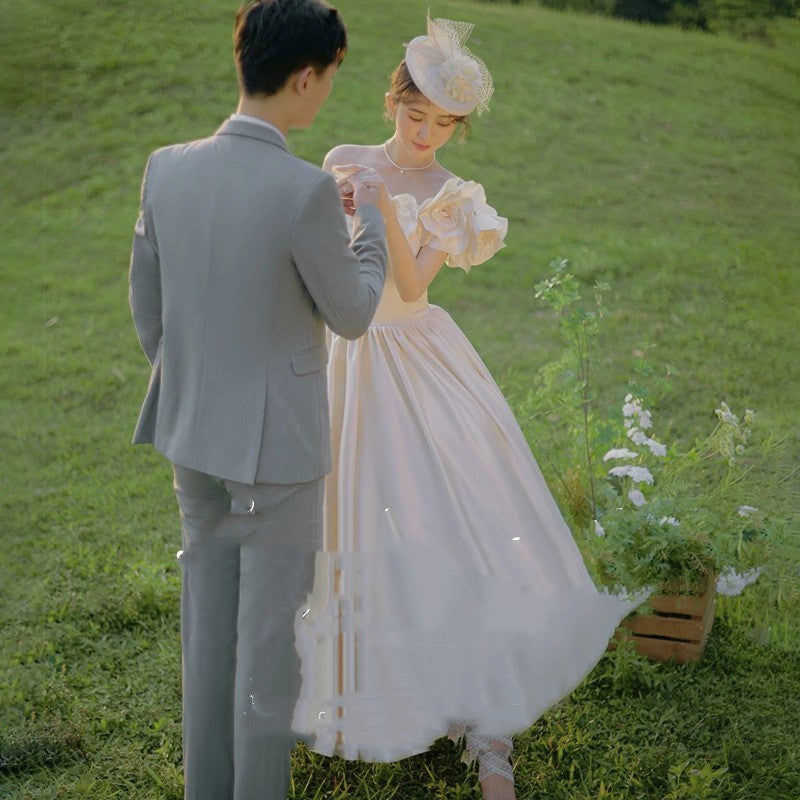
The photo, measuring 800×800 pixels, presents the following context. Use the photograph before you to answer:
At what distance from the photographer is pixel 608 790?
2537mm

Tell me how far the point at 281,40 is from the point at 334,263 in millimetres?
380

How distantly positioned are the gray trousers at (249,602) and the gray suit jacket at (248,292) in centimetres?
8

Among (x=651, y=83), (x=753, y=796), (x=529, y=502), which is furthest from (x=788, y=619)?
(x=651, y=83)

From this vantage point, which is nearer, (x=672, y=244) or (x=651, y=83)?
(x=672, y=244)

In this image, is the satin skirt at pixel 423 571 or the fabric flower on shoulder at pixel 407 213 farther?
the fabric flower on shoulder at pixel 407 213

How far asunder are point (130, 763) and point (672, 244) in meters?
4.79

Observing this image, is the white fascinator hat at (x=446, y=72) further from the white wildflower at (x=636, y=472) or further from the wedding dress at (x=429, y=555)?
the white wildflower at (x=636, y=472)

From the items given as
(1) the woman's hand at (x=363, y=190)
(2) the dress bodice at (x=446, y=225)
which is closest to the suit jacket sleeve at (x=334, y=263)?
(1) the woman's hand at (x=363, y=190)

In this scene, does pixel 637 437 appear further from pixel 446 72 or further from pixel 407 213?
pixel 446 72

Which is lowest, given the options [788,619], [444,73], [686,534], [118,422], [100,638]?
[118,422]

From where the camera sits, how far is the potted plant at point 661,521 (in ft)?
9.48

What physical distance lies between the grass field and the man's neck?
1.57m

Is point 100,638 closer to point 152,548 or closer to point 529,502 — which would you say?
point 152,548

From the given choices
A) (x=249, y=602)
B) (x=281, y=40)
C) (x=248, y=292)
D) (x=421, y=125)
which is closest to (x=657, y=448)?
(x=421, y=125)
